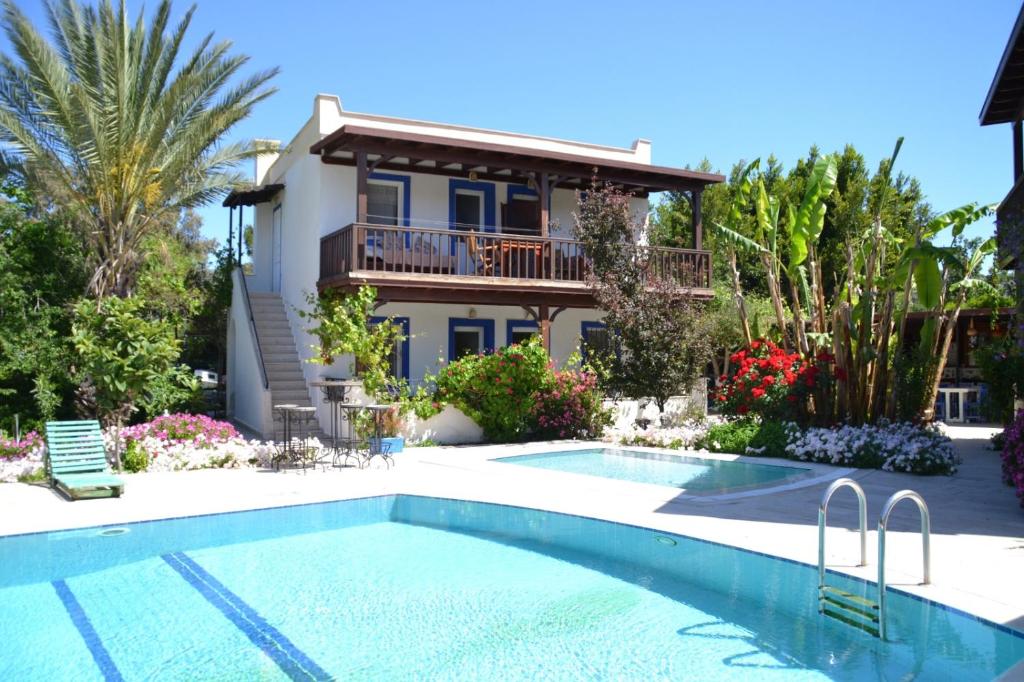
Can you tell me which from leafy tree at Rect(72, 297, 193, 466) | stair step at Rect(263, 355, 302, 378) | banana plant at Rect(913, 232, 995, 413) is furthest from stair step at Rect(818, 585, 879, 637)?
stair step at Rect(263, 355, 302, 378)

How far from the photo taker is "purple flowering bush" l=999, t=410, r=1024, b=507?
857cm

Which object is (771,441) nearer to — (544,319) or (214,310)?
(544,319)

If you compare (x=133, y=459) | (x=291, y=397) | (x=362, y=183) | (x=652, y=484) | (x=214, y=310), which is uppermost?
(x=362, y=183)

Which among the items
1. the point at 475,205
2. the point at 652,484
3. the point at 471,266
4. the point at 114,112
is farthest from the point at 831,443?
the point at 114,112

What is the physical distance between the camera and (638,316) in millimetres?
16141

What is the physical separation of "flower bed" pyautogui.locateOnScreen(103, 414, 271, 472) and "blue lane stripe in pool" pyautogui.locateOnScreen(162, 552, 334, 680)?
482 cm

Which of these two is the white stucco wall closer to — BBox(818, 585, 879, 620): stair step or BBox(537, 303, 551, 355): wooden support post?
BBox(537, 303, 551, 355): wooden support post

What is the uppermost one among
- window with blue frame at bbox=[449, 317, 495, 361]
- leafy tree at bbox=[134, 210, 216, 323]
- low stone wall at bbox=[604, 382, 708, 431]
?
leafy tree at bbox=[134, 210, 216, 323]

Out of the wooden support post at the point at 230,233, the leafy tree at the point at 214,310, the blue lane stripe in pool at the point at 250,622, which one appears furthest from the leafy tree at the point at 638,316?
the blue lane stripe in pool at the point at 250,622

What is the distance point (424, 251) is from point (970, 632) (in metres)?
13.9

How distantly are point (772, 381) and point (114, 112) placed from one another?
12994 millimetres

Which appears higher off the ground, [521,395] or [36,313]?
[36,313]

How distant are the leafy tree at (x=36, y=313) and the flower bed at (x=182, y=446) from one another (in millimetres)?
2436

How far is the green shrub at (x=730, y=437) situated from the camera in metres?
14.4
